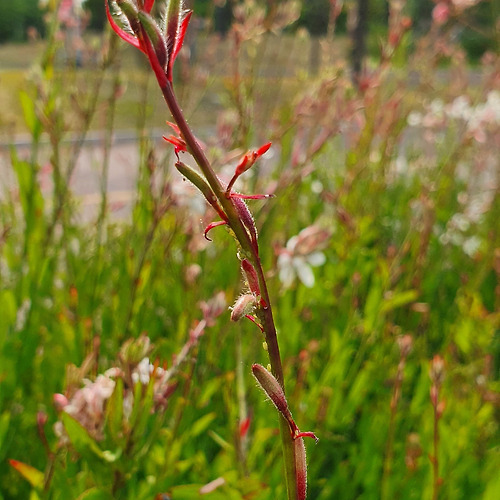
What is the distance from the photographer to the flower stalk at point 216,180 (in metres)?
0.36

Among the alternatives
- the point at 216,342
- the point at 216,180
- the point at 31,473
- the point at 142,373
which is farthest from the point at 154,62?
the point at 216,342

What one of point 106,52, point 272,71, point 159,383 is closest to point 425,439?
point 159,383

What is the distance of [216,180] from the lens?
15.1 inches

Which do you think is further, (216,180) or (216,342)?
(216,342)

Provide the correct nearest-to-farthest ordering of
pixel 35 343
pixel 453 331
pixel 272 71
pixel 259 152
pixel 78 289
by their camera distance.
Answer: pixel 259 152 < pixel 35 343 < pixel 78 289 < pixel 453 331 < pixel 272 71

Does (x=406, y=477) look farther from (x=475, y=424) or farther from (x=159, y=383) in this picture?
(x=159, y=383)

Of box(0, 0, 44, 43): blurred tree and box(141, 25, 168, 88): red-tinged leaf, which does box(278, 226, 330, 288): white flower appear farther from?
box(0, 0, 44, 43): blurred tree

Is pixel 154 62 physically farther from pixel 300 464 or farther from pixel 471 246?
pixel 471 246

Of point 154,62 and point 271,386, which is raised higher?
point 154,62

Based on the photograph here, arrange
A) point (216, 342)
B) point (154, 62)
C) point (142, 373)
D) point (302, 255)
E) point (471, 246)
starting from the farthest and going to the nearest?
1. point (471, 246)
2. point (216, 342)
3. point (302, 255)
4. point (142, 373)
5. point (154, 62)

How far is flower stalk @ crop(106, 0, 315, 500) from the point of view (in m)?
0.36

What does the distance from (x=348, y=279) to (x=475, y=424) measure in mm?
748

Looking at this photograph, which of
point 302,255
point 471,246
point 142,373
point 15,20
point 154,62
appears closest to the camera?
point 154,62

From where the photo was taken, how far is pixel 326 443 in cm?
132
